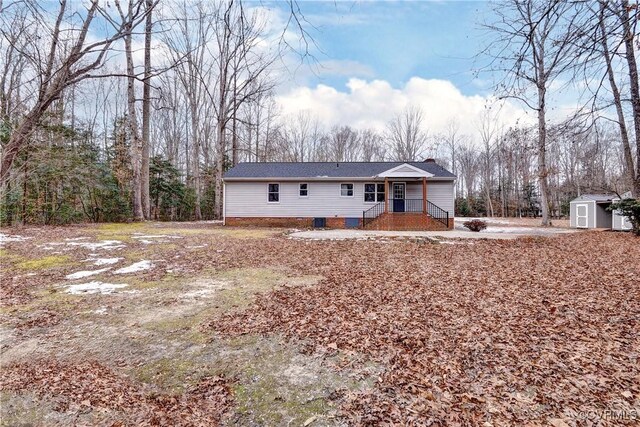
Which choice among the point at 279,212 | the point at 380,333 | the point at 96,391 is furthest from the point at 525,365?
the point at 279,212

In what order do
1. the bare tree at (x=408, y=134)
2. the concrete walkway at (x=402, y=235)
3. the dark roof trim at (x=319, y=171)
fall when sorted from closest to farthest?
the concrete walkway at (x=402, y=235) → the dark roof trim at (x=319, y=171) → the bare tree at (x=408, y=134)

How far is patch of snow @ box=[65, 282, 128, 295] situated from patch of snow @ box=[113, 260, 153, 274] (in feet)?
3.01

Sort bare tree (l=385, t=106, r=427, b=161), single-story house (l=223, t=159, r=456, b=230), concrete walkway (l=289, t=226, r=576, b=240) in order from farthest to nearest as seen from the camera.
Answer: bare tree (l=385, t=106, r=427, b=161) < single-story house (l=223, t=159, r=456, b=230) < concrete walkway (l=289, t=226, r=576, b=240)

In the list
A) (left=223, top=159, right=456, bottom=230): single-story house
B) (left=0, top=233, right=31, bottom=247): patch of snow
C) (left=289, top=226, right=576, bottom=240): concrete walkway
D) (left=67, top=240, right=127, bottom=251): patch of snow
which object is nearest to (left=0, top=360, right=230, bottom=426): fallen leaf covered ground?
(left=67, top=240, right=127, bottom=251): patch of snow

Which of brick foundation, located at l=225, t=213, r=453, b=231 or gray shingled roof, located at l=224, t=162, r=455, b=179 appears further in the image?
gray shingled roof, located at l=224, t=162, r=455, b=179

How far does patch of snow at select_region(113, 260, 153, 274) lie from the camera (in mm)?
6982

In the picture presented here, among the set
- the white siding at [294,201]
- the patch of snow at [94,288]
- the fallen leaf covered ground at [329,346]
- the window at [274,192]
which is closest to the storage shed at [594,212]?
the white siding at [294,201]

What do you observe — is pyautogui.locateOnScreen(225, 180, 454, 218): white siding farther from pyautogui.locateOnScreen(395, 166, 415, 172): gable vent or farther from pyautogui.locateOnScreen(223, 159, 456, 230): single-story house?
pyautogui.locateOnScreen(395, 166, 415, 172): gable vent

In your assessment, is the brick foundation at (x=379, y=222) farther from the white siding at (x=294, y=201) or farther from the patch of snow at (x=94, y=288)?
the patch of snow at (x=94, y=288)

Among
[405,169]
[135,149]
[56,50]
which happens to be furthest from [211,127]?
[56,50]

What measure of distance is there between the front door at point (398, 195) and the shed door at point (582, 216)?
10670 mm

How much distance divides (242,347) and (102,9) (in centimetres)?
402

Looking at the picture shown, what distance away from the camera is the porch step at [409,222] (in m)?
16.9

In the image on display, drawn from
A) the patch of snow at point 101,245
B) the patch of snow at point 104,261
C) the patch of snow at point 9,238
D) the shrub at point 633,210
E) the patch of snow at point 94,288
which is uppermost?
the shrub at point 633,210
